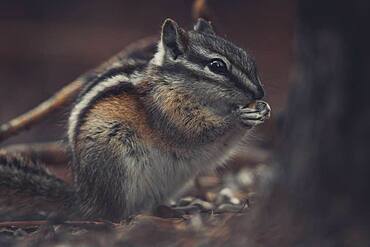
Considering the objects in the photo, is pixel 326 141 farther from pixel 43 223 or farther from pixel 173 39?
pixel 43 223

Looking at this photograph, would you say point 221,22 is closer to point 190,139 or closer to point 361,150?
point 190,139

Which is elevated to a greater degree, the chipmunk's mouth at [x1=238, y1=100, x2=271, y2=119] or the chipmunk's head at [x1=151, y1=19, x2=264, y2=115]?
the chipmunk's head at [x1=151, y1=19, x2=264, y2=115]

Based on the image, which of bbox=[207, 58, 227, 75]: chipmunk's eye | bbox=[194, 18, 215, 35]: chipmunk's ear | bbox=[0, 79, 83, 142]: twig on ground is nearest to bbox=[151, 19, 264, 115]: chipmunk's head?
bbox=[207, 58, 227, 75]: chipmunk's eye

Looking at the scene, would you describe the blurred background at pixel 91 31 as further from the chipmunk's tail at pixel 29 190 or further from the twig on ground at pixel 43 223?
the twig on ground at pixel 43 223

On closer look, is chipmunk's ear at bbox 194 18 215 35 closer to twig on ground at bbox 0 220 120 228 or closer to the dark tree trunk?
twig on ground at bbox 0 220 120 228

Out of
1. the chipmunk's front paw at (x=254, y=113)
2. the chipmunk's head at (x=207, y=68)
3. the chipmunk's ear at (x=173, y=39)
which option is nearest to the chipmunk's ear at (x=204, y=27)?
the chipmunk's head at (x=207, y=68)

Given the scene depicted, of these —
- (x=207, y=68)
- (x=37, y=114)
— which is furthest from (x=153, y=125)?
(x=37, y=114)

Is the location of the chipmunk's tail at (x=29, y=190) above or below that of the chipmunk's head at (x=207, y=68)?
below

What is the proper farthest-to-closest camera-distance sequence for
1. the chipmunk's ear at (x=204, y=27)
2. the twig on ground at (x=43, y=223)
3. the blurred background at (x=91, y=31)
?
1. the blurred background at (x=91, y=31)
2. the chipmunk's ear at (x=204, y=27)
3. the twig on ground at (x=43, y=223)
